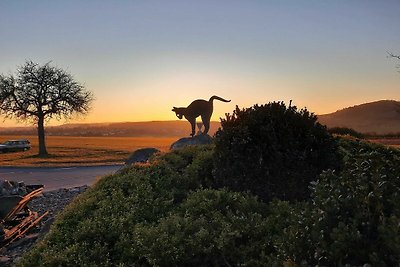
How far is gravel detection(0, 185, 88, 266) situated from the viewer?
30.9ft

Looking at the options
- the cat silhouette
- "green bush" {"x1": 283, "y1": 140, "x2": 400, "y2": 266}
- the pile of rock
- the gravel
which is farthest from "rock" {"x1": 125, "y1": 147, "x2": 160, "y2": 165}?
"green bush" {"x1": 283, "y1": 140, "x2": 400, "y2": 266}

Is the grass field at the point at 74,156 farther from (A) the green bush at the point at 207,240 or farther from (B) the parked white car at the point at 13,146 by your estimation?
(A) the green bush at the point at 207,240

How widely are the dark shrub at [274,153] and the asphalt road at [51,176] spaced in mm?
12087

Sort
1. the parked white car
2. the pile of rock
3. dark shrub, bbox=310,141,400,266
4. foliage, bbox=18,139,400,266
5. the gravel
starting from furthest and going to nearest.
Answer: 1. the parked white car
2. the pile of rock
3. the gravel
4. foliage, bbox=18,139,400,266
5. dark shrub, bbox=310,141,400,266

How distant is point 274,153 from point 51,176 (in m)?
18.5

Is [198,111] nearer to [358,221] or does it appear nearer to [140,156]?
[140,156]

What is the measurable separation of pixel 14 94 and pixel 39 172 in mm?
18105

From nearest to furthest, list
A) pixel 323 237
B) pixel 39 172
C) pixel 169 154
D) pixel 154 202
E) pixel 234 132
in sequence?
1. pixel 323 237
2. pixel 154 202
3. pixel 234 132
4. pixel 169 154
5. pixel 39 172

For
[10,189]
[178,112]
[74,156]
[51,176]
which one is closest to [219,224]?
[10,189]

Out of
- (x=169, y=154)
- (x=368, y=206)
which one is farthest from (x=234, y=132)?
(x=368, y=206)

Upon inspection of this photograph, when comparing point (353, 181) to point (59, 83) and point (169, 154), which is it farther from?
point (59, 83)

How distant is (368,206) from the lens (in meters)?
4.25

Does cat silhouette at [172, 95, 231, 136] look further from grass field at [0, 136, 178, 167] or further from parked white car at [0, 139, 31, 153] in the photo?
parked white car at [0, 139, 31, 153]

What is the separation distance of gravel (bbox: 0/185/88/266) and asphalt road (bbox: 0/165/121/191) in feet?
5.74
